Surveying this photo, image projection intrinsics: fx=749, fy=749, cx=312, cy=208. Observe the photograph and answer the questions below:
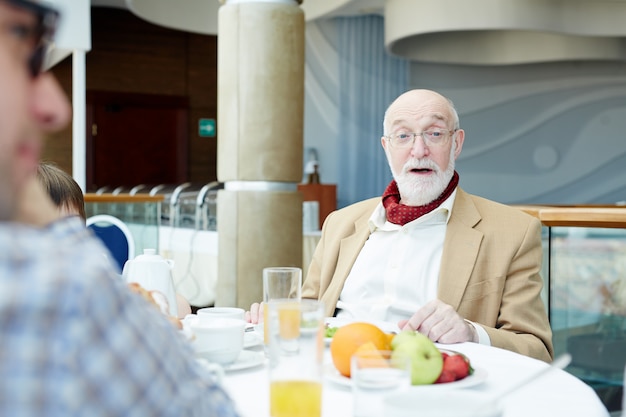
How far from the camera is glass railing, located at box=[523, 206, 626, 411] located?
11.4 ft

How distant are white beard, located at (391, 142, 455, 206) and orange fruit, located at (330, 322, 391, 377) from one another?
44.5 inches

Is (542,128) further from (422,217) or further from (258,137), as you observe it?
(422,217)

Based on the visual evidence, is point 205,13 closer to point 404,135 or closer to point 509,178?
point 509,178

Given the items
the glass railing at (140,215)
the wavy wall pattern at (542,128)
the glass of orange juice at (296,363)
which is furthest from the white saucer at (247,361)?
the wavy wall pattern at (542,128)

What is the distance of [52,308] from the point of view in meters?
0.48

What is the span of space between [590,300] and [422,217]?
1.90 metres

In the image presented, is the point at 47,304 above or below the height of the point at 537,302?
above

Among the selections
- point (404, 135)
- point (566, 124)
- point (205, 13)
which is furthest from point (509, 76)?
point (404, 135)

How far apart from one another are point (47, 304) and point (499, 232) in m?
1.75

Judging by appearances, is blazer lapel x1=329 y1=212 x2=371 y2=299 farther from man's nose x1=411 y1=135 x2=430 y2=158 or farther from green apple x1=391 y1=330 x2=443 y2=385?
green apple x1=391 y1=330 x2=443 y2=385

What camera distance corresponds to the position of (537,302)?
198cm

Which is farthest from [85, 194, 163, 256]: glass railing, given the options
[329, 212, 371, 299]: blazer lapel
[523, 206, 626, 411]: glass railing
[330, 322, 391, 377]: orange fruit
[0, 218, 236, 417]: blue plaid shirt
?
[0, 218, 236, 417]: blue plaid shirt

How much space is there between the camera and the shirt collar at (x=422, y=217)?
223 cm

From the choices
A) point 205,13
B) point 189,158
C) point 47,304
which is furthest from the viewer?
point 189,158
